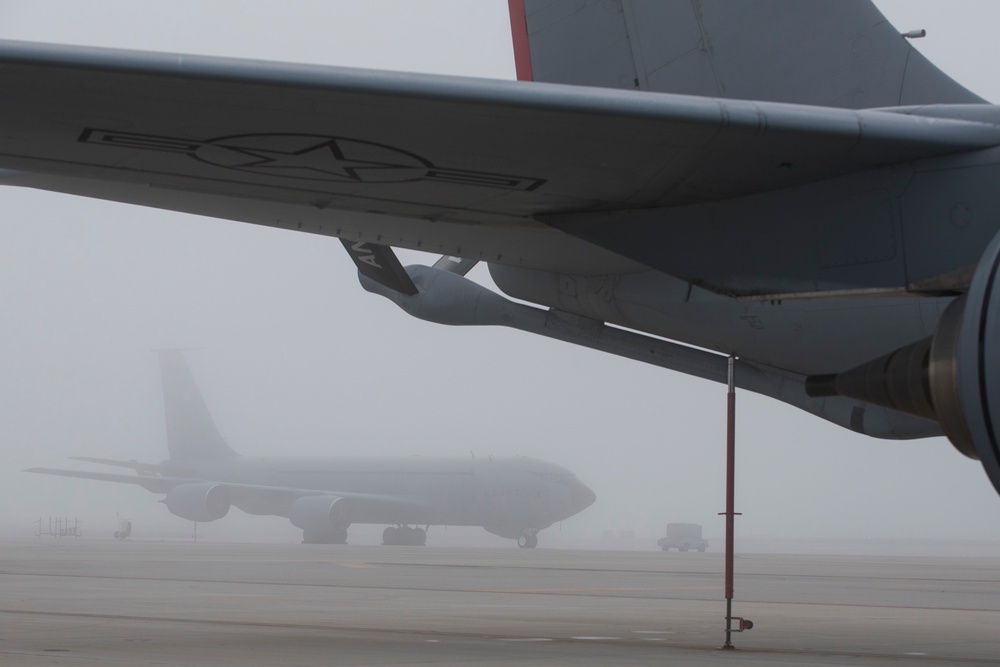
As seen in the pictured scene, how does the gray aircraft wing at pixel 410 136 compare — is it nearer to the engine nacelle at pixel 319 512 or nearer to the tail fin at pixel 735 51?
the tail fin at pixel 735 51

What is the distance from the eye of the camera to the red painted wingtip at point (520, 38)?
8.86 m

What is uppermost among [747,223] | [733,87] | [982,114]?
[733,87]

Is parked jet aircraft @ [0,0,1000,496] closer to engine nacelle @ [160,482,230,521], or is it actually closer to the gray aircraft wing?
the gray aircraft wing

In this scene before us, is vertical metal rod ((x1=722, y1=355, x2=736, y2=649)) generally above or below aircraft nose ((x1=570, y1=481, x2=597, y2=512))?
below

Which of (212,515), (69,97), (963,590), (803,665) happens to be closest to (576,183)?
(69,97)

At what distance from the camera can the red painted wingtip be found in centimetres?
886

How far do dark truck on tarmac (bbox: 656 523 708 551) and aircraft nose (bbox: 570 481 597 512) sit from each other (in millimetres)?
11680

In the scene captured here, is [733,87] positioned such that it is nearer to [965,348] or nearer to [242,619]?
[965,348]

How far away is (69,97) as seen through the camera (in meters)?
5.19

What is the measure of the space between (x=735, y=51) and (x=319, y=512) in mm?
40149

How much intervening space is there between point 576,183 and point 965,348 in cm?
275

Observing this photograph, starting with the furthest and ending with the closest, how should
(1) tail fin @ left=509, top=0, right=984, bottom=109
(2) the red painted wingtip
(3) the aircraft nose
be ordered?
(3) the aircraft nose
(2) the red painted wingtip
(1) tail fin @ left=509, top=0, right=984, bottom=109

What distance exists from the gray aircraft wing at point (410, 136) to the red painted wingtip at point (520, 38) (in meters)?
2.21

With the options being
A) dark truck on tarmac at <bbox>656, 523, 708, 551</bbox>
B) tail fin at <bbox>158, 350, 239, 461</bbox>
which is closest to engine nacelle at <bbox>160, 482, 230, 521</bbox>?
tail fin at <bbox>158, 350, 239, 461</bbox>
